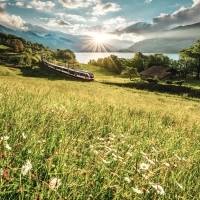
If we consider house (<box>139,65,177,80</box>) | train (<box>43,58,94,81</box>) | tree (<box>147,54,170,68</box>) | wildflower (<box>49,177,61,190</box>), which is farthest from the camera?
tree (<box>147,54,170,68</box>)

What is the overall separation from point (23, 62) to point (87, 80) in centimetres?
2741

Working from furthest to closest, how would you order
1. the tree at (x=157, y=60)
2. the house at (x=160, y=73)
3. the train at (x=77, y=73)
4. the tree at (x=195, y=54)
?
the tree at (x=157, y=60) → the house at (x=160, y=73) → the tree at (x=195, y=54) → the train at (x=77, y=73)

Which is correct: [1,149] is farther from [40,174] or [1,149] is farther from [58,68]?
[58,68]

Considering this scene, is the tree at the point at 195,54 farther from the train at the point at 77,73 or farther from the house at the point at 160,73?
the train at the point at 77,73

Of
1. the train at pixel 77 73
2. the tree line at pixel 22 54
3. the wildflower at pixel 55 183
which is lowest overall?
the wildflower at pixel 55 183

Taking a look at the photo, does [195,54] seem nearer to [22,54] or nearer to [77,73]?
[77,73]

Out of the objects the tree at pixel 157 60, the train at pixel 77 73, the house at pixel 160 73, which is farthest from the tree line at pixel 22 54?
the tree at pixel 157 60

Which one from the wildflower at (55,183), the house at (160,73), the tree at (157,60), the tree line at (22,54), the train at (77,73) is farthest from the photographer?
the tree at (157,60)

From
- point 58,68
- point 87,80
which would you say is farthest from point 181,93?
point 58,68

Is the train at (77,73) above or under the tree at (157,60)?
under

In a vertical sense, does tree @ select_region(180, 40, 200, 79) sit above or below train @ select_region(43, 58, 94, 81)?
above

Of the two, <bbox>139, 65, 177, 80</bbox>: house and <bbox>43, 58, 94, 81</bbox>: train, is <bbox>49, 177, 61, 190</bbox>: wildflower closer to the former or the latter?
<bbox>43, 58, 94, 81</bbox>: train

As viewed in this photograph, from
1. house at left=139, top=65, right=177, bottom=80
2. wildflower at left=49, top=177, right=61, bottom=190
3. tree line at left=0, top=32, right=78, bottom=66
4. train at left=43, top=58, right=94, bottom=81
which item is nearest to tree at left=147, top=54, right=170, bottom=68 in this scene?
house at left=139, top=65, right=177, bottom=80

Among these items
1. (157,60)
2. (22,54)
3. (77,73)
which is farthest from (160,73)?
(22,54)
